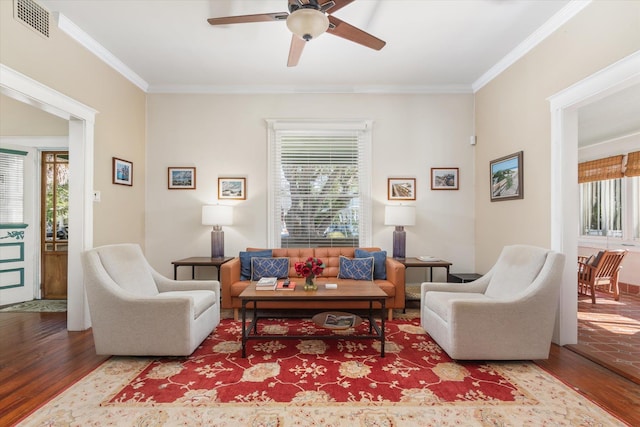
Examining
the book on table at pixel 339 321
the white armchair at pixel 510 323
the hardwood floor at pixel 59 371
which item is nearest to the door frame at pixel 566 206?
the hardwood floor at pixel 59 371

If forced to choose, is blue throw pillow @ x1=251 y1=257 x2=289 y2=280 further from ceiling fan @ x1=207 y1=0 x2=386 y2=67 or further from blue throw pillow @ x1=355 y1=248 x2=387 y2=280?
ceiling fan @ x1=207 y1=0 x2=386 y2=67

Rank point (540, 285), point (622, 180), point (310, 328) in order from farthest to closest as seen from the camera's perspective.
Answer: point (622, 180) < point (310, 328) < point (540, 285)

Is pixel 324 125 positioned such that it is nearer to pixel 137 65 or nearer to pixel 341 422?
pixel 137 65

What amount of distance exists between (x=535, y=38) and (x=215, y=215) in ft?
13.7

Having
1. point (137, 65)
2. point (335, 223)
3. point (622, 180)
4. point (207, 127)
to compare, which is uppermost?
point (137, 65)

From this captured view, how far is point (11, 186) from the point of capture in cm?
432

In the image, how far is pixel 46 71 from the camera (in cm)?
286

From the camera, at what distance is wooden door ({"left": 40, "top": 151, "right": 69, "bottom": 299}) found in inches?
177

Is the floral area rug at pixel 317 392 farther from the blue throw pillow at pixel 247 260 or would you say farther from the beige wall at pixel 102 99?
the beige wall at pixel 102 99

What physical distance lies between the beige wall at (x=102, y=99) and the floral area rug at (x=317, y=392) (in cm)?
197

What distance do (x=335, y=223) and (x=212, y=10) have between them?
2.95 m

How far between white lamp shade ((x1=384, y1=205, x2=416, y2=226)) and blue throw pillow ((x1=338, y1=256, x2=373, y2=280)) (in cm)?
63

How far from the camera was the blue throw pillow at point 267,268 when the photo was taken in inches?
152

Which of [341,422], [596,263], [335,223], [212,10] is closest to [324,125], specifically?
[335,223]
